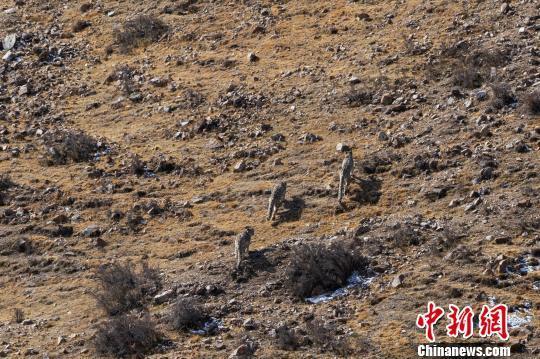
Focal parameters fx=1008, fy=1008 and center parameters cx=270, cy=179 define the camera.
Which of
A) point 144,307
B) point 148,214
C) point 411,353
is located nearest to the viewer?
point 411,353

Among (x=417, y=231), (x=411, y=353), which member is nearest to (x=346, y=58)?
(x=417, y=231)

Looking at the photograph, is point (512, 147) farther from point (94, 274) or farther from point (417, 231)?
point (94, 274)

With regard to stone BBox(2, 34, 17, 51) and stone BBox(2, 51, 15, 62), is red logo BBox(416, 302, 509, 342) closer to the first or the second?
stone BBox(2, 51, 15, 62)

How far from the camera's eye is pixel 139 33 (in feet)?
116

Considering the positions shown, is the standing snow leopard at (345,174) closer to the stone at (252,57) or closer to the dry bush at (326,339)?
the dry bush at (326,339)

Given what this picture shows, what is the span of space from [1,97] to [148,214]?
1097 cm

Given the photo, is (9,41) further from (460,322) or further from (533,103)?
(460,322)

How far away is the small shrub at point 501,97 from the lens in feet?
82.2

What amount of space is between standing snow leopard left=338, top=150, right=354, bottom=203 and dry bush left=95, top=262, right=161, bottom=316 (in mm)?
4691

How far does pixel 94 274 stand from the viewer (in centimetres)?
2252

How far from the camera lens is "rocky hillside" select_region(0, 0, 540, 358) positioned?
1906cm

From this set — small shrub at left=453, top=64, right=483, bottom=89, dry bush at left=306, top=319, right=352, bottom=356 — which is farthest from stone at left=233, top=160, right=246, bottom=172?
dry bush at left=306, top=319, right=352, bottom=356

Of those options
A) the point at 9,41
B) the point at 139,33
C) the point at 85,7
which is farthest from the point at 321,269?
the point at 85,7

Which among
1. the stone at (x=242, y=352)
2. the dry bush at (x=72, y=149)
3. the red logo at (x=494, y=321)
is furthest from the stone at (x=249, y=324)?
the dry bush at (x=72, y=149)
